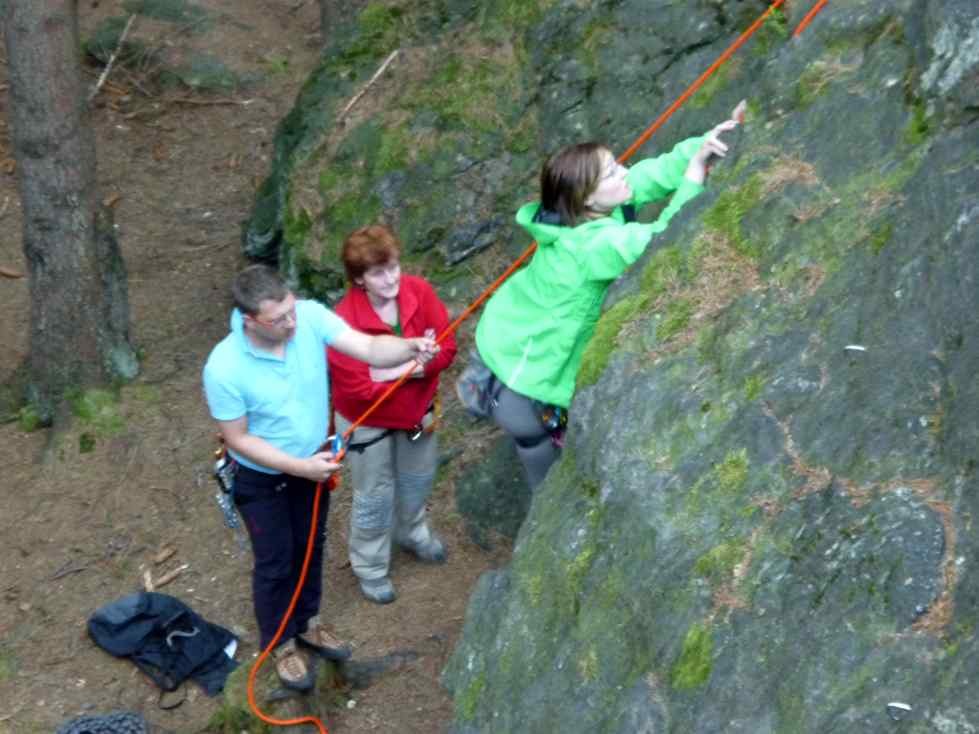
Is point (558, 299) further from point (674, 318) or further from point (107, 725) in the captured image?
point (107, 725)

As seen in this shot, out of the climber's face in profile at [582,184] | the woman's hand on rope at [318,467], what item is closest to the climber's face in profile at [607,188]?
the climber's face in profile at [582,184]

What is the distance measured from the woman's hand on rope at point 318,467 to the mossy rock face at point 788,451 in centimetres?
79

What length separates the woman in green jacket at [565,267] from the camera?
5.11 metres

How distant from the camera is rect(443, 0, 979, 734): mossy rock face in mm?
3865

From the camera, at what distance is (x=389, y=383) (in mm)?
5945

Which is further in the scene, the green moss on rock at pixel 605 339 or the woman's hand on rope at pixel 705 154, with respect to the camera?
the woman's hand on rope at pixel 705 154

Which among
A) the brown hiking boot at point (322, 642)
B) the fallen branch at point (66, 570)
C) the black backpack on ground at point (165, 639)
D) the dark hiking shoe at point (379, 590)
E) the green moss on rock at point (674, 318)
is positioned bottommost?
the fallen branch at point (66, 570)

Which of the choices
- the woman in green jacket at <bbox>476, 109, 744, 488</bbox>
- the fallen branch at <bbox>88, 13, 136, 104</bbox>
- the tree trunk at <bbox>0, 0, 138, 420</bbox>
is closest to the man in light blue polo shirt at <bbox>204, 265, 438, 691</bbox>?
the woman in green jacket at <bbox>476, 109, 744, 488</bbox>

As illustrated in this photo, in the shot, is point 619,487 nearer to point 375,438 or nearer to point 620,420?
point 620,420

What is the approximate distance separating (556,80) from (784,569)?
187 inches

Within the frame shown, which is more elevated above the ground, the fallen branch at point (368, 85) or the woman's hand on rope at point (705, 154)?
the woman's hand on rope at point (705, 154)

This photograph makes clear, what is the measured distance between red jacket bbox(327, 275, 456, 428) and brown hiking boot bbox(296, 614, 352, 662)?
1.04m

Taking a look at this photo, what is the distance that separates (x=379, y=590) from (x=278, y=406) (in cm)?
178

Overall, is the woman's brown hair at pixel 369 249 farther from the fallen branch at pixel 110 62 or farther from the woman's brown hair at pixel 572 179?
the fallen branch at pixel 110 62
